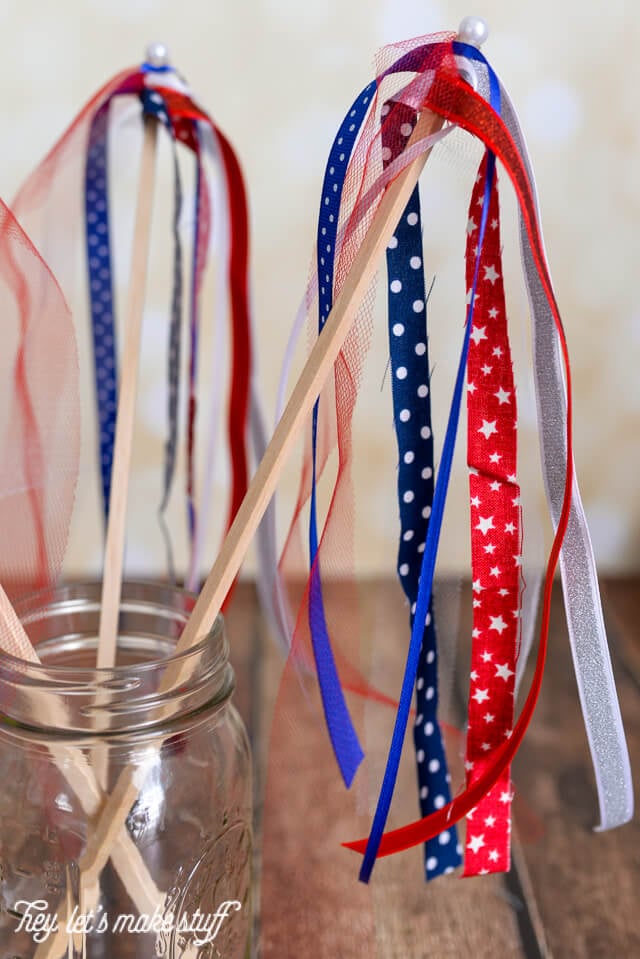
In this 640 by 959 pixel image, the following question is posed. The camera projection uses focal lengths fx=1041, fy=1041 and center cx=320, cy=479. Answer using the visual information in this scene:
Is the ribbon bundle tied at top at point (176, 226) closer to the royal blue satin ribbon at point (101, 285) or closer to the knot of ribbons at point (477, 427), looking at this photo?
the royal blue satin ribbon at point (101, 285)

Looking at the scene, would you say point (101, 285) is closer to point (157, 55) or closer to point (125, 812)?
point (157, 55)

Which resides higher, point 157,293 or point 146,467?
point 157,293

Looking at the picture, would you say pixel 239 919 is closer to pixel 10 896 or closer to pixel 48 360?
pixel 10 896

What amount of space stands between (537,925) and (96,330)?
35 cm

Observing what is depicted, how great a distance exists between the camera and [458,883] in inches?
18.8

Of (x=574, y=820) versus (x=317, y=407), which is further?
(x=574, y=820)

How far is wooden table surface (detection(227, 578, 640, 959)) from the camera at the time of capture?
0.44m

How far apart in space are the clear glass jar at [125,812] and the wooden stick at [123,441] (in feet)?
0.10

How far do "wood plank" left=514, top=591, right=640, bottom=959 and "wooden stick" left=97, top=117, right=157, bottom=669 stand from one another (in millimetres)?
227

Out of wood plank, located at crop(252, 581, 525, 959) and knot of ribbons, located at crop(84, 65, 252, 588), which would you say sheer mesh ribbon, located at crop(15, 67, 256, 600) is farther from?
wood plank, located at crop(252, 581, 525, 959)

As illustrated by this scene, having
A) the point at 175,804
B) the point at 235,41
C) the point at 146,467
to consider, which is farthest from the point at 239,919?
the point at 235,41

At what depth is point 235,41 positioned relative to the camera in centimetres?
75

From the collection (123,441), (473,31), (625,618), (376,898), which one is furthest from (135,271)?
(625,618)

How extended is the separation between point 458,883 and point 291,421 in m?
0.26
